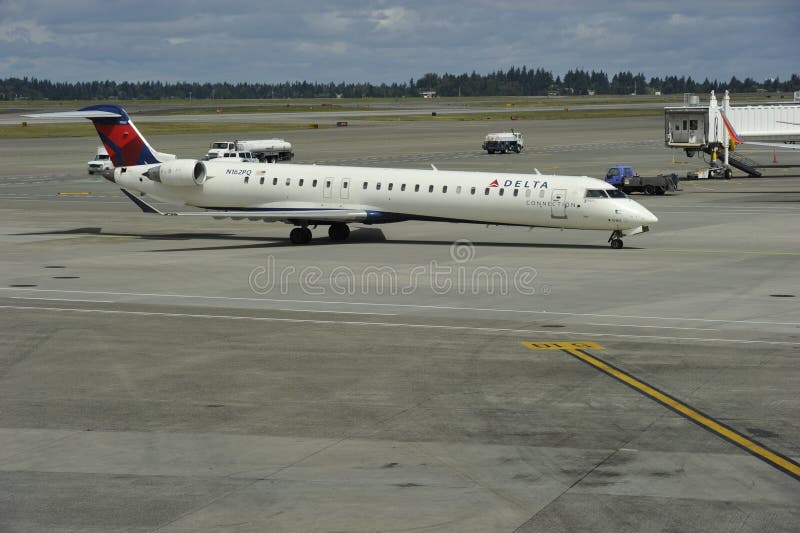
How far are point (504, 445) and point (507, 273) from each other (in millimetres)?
20230

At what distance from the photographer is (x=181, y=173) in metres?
48.7

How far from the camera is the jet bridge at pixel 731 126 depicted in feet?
284

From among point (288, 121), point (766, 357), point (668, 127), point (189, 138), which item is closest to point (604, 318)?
point (766, 357)

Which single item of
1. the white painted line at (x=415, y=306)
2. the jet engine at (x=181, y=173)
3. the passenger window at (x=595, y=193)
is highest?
the jet engine at (x=181, y=173)

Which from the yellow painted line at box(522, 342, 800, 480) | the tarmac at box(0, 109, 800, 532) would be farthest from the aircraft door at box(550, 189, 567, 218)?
the yellow painted line at box(522, 342, 800, 480)

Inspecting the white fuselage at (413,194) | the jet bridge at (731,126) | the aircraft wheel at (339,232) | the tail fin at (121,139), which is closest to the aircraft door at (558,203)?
the white fuselage at (413,194)

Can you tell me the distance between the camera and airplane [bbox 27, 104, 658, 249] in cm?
4350

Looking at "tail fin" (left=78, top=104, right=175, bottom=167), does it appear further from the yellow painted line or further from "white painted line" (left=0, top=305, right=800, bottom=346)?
the yellow painted line

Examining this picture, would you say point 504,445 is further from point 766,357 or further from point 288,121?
point 288,121

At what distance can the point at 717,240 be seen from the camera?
46.7 metres

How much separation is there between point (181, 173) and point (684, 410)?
3274 cm

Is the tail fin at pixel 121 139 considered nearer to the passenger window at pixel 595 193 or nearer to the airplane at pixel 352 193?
the airplane at pixel 352 193

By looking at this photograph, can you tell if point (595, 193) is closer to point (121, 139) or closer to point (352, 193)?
point (352, 193)

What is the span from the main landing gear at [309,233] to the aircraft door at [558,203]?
9161mm
